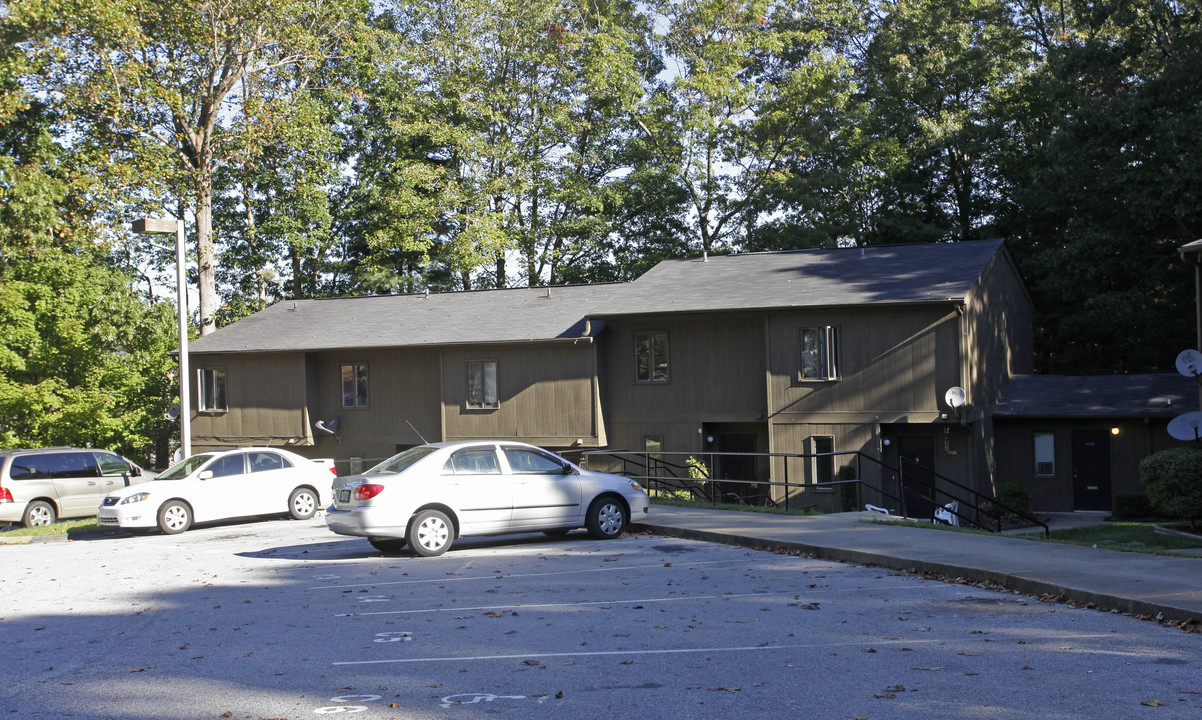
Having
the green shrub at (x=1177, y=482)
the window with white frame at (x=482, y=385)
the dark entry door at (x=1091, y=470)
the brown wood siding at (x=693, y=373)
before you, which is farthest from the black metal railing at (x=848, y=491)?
the green shrub at (x=1177, y=482)

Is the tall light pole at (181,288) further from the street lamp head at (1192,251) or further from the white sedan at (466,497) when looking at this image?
the street lamp head at (1192,251)

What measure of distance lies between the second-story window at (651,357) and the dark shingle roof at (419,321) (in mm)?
1464

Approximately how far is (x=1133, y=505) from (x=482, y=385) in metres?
18.1

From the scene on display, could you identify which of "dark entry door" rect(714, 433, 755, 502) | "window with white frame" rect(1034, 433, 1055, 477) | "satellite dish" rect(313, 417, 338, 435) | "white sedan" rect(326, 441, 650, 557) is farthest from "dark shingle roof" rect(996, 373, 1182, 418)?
"satellite dish" rect(313, 417, 338, 435)

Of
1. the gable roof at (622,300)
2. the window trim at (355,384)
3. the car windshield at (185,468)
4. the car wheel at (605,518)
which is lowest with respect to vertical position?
the car wheel at (605,518)

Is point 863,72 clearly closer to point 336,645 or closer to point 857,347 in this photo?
point 857,347

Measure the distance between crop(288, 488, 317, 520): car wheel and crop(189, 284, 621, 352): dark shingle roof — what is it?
1087 centimetres

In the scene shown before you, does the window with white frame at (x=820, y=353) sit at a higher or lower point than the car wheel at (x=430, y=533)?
higher

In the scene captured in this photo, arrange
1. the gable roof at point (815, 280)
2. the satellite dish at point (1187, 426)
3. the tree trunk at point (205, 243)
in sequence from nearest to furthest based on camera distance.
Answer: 1. the satellite dish at point (1187, 426)
2. the gable roof at point (815, 280)
3. the tree trunk at point (205, 243)

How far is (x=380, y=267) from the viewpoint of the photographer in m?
43.4

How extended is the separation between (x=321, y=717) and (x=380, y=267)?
38607mm

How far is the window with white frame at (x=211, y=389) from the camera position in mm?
33875

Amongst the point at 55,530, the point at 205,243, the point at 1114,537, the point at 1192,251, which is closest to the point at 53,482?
the point at 55,530

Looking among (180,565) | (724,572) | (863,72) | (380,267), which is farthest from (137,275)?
(724,572)
